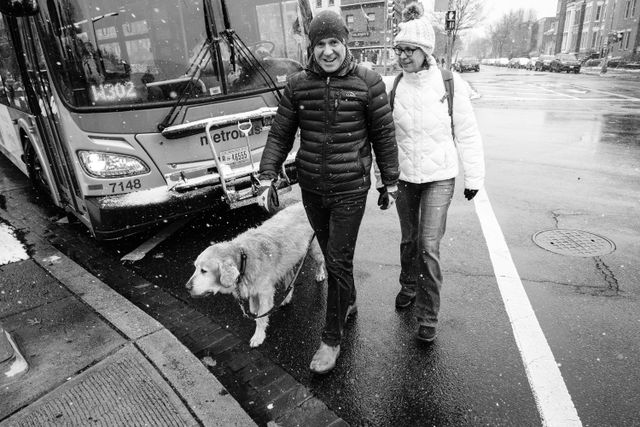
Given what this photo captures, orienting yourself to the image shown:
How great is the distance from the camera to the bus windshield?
14.2 ft

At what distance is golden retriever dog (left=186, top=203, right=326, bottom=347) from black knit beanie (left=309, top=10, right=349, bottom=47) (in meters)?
1.63

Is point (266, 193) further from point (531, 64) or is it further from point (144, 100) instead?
point (531, 64)

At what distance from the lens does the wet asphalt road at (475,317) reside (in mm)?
2797

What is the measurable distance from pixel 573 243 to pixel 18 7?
5.99 meters

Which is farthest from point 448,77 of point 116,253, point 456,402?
point 116,253

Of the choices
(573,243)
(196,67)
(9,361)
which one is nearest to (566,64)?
(573,243)

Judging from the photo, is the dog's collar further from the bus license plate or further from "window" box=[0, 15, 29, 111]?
"window" box=[0, 15, 29, 111]

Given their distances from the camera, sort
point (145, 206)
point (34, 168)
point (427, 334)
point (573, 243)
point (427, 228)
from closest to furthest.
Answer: point (427, 228) < point (427, 334) < point (145, 206) < point (573, 243) < point (34, 168)

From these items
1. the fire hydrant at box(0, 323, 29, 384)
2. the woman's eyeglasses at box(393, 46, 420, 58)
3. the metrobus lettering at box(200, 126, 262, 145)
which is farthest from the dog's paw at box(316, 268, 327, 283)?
the fire hydrant at box(0, 323, 29, 384)

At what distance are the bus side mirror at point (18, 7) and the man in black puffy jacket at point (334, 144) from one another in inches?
107

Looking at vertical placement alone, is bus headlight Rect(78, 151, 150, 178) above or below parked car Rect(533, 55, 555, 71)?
above

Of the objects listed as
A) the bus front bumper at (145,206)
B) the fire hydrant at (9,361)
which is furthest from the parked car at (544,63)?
the fire hydrant at (9,361)

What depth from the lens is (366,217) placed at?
19.9 feet

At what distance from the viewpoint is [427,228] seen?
127 inches
